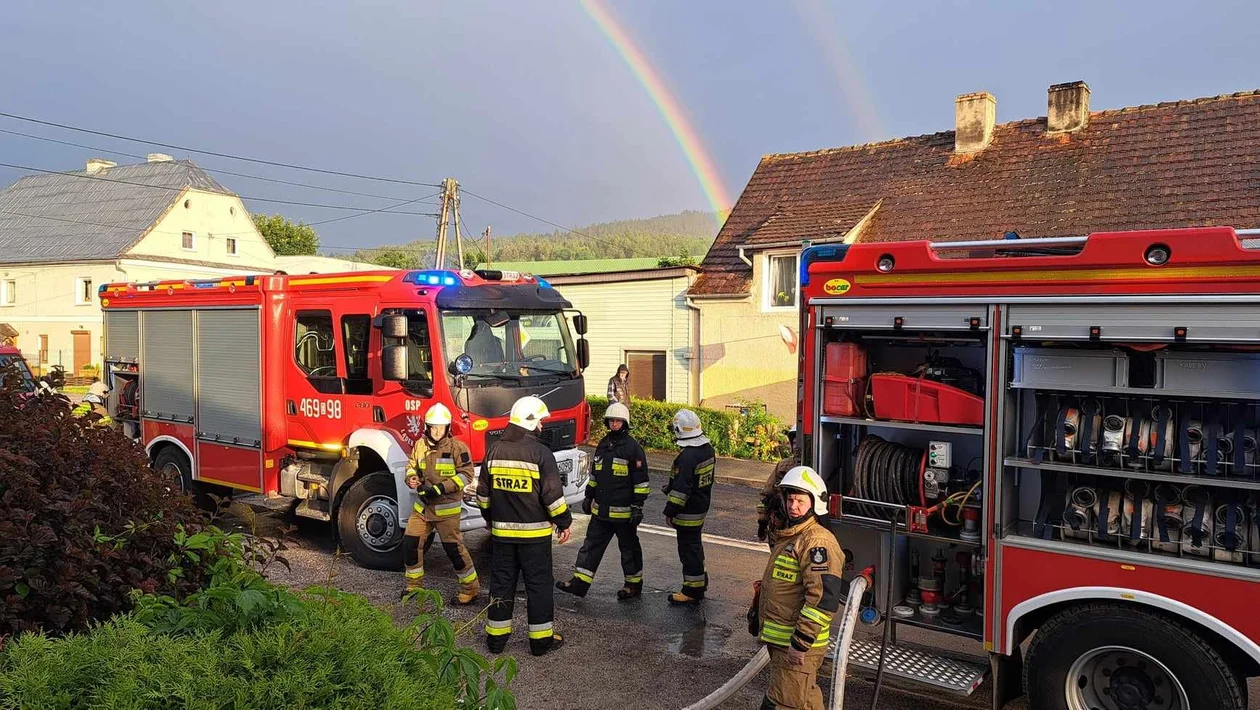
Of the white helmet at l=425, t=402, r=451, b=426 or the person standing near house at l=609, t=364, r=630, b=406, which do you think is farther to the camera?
the person standing near house at l=609, t=364, r=630, b=406

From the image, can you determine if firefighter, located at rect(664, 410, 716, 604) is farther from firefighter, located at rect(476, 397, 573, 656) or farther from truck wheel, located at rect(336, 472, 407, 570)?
truck wheel, located at rect(336, 472, 407, 570)

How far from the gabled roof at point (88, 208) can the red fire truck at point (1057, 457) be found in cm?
3845

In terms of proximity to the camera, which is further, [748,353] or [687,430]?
[748,353]

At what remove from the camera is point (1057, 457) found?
15.6 ft

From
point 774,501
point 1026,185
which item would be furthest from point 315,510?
point 1026,185

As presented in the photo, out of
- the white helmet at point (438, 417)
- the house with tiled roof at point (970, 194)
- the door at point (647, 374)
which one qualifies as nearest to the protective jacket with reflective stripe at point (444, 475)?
the white helmet at point (438, 417)

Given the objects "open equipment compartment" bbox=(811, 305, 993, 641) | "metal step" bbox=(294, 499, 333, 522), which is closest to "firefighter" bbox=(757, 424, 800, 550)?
"open equipment compartment" bbox=(811, 305, 993, 641)

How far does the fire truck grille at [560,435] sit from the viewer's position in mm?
8406

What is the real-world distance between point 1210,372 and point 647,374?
15.2 m

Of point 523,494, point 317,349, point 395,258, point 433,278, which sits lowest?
point 523,494

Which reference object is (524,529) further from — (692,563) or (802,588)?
(802,588)

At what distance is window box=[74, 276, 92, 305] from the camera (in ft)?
121

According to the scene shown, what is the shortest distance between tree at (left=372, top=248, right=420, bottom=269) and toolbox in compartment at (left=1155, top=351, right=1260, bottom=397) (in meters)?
66.4

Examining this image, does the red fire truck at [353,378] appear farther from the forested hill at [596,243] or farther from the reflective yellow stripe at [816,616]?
the forested hill at [596,243]
